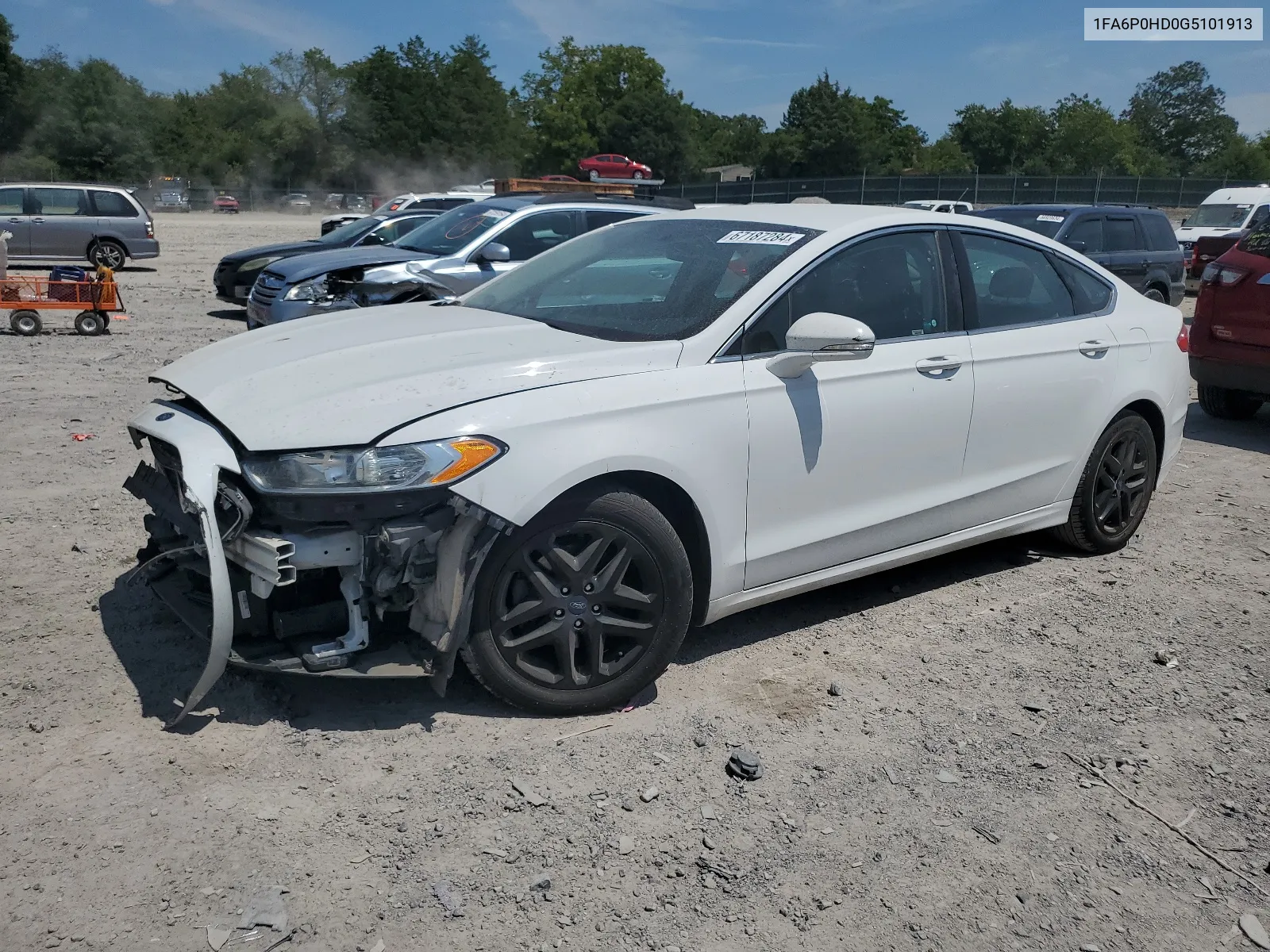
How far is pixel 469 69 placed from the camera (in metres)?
87.8

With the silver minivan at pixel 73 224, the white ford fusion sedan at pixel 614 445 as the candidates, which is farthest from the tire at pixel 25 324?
the white ford fusion sedan at pixel 614 445

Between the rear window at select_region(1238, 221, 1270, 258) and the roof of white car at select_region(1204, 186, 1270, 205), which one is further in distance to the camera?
the roof of white car at select_region(1204, 186, 1270, 205)

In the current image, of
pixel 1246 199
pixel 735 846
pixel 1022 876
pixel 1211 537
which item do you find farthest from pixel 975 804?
pixel 1246 199

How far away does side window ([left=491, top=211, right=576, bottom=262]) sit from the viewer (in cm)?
1107

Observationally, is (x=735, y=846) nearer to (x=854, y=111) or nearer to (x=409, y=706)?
(x=409, y=706)

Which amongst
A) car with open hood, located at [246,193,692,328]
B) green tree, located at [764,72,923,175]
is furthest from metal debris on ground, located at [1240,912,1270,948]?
green tree, located at [764,72,923,175]

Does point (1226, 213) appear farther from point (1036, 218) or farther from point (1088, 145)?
point (1088, 145)

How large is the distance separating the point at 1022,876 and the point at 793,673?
132 centimetres

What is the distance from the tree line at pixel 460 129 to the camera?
229ft

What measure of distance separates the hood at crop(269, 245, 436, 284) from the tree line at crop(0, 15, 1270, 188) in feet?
205

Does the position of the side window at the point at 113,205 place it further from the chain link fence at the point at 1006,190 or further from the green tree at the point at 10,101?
the green tree at the point at 10,101

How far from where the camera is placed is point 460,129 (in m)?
85.1

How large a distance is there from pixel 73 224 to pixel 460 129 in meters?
68.5

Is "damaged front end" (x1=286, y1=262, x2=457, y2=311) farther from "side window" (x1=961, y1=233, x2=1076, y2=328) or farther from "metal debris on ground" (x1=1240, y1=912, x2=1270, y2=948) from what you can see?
"metal debris on ground" (x1=1240, y1=912, x2=1270, y2=948)
